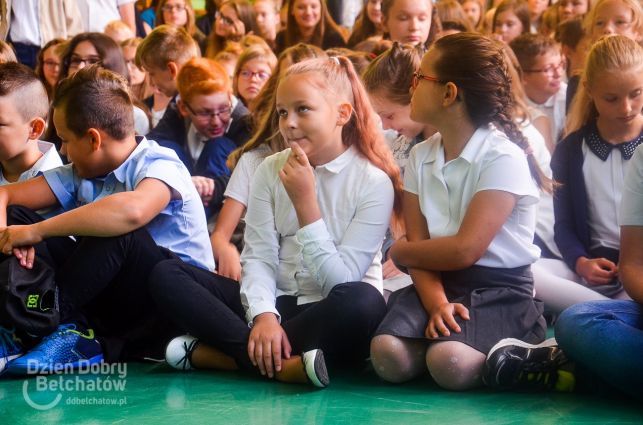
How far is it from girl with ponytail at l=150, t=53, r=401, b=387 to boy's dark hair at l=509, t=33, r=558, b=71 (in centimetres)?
147

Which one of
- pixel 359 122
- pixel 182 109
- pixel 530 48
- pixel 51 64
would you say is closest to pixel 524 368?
pixel 359 122

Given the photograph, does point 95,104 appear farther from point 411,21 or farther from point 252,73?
point 411,21

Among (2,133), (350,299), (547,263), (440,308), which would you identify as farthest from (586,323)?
(2,133)

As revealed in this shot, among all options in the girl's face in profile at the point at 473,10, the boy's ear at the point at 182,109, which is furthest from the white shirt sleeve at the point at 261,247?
the girl's face in profile at the point at 473,10

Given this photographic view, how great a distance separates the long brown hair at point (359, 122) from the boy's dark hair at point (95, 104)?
47cm

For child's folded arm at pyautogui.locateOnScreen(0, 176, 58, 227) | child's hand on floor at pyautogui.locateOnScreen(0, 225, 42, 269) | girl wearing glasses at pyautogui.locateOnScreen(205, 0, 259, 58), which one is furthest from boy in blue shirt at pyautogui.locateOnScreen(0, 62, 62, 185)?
girl wearing glasses at pyautogui.locateOnScreen(205, 0, 259, 58)

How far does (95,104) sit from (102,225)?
375mm

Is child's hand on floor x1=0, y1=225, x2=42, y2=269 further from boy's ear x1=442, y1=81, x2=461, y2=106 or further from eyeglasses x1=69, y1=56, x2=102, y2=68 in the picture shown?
eyeglasses x1=69, y1=56, x2=102, y2=68

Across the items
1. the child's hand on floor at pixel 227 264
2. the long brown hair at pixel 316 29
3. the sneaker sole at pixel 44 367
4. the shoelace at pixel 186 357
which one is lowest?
the sneaker sole at pixel 44 367

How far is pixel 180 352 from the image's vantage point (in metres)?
2.41

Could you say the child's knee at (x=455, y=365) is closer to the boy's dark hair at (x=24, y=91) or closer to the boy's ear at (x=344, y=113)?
the boy's ear at (x=344, y=113)

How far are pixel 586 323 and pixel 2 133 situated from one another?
1.70m

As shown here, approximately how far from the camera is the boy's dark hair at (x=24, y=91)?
2.80 metres

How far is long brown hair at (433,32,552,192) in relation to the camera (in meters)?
2.31
